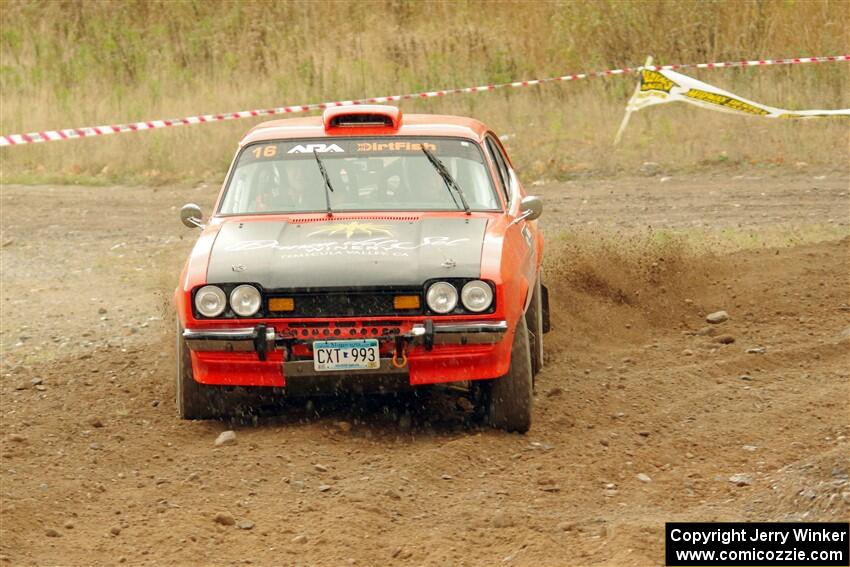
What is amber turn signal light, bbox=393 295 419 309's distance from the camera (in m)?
6.70

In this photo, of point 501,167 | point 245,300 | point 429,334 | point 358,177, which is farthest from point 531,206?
point 245,300

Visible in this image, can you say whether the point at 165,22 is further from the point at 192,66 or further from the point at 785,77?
the point at 785,77

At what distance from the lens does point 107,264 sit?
1309 cm

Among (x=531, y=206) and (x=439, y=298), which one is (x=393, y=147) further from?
(x=439, y=298)

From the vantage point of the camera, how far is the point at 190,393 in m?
7.27

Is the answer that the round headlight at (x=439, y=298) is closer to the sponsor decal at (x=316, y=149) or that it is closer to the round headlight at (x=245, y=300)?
the round headlight at (x=245, y=300)

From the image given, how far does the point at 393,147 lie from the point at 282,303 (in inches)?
63.1

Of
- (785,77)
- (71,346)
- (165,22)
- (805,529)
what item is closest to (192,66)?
(165,22)

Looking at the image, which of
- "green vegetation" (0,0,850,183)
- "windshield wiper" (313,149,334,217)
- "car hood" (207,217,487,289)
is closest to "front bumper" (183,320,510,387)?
"car hood" (207,217,487,289)

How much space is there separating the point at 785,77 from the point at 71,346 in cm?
1164

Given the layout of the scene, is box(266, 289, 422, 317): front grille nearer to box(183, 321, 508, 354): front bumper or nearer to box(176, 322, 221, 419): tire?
box(183, 321, 508, 354): front bumper

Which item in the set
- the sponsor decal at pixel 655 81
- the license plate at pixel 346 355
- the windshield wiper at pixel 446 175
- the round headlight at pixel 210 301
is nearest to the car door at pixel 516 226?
the windshield wiper at pixel 446 175

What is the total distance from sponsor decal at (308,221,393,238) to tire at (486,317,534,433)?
0.89 meters

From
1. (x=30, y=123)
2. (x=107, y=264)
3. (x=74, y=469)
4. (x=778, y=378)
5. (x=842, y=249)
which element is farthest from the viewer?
(x=30, y=123)
